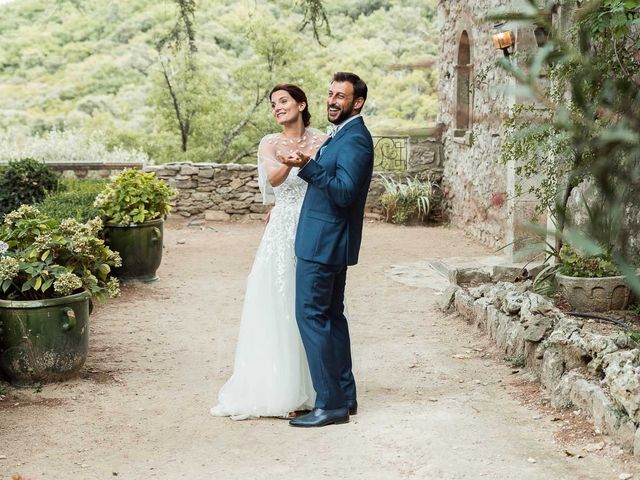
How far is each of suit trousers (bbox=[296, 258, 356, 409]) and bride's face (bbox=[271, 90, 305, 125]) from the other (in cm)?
74

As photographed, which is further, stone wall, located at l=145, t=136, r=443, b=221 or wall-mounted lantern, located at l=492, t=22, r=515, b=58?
stone wall, located at l=145, t=136, r=443, b=221

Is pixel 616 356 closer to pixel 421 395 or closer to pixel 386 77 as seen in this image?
Result: pixel 421 395

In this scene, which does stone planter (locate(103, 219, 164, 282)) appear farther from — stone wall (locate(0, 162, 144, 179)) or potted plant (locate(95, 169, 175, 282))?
stone wall (locate(0, 162, 144, 179))

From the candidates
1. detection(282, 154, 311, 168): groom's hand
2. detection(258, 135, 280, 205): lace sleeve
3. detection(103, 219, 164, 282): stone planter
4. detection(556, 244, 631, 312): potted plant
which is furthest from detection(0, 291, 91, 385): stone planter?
detection(556, 244, 631, 312): potted plant

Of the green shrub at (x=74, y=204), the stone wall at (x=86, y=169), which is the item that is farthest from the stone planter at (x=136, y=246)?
the stone wall at (x=86, y=169)

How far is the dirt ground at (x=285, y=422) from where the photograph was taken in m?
3.71

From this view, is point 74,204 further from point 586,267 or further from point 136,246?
point 586,267

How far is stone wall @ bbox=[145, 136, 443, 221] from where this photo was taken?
13.4 metres

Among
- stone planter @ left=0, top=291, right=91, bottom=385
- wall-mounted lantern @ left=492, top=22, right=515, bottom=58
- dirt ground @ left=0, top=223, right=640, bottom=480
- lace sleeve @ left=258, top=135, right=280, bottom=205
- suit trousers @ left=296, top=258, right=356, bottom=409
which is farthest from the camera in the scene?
wall-mounted lantern @ left=492, top=22, right=515, bottom=58

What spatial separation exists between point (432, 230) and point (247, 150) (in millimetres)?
7176

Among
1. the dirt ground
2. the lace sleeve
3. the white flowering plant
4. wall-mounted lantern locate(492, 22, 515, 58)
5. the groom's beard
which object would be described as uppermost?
→ wall-mounted lantern locate(492, 22, 515, 58)

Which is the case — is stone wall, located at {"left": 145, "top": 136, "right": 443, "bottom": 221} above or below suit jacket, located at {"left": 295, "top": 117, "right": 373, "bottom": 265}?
below

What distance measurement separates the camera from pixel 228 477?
11.8 ft

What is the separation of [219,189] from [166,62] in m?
10.1
